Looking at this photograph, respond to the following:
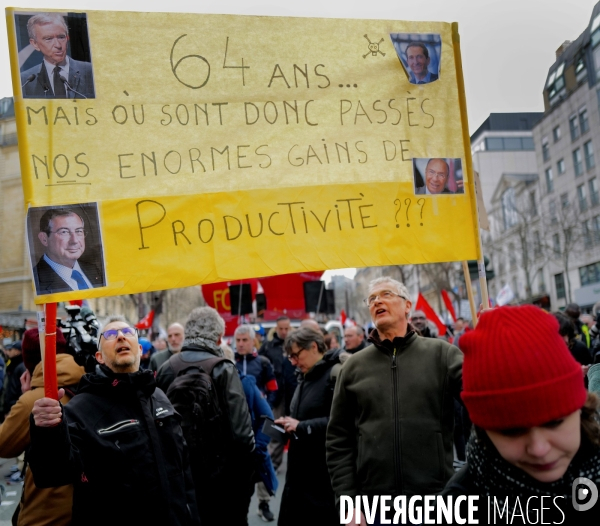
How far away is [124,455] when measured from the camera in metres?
3.48

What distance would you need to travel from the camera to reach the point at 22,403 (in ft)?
12.8

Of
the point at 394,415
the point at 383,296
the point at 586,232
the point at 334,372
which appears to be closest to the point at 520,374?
the point at 394,415

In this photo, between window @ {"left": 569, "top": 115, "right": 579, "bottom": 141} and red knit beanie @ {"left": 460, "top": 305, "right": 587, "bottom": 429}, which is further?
window @ {"left": 569, "top": 115, "right": 579, "bottom": 141}

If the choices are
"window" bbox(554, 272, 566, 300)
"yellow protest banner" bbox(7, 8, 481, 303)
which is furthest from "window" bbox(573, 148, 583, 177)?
"yellow protest banner" bbox(7, 8, 481, 303)

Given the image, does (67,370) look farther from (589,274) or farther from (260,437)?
(589,274)

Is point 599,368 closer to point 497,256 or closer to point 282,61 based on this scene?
point 282,61

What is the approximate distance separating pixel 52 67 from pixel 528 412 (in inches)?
110

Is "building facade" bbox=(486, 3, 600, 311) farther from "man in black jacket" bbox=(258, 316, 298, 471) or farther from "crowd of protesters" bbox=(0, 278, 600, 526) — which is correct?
"crowd of protesters" bbox=(0, 278, 600, 526)

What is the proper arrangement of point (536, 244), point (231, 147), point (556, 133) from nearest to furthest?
point (231, 147) → point (536, 244) → point (556, 133)

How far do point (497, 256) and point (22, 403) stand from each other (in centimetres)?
5950

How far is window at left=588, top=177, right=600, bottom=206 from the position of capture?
40.5 m

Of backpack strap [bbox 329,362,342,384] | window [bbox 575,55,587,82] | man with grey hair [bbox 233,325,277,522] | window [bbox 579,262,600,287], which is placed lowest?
window [bbox 579,262,600,287]

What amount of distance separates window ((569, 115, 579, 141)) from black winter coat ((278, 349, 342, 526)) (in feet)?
139

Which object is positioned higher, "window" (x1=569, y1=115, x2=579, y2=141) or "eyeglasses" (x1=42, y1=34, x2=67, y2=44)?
"window" (x1=569, y1=115, x2=579, y2=141)
